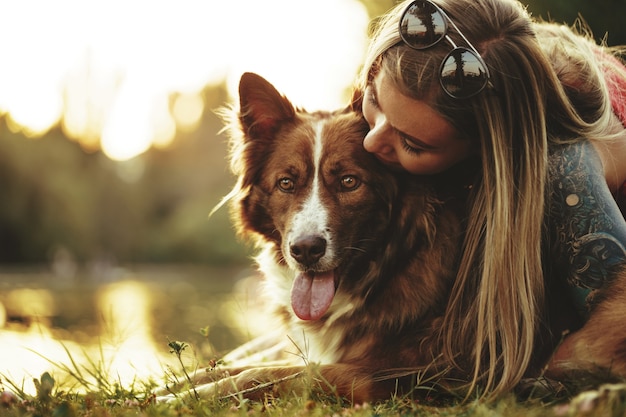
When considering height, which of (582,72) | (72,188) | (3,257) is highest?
(582,72)

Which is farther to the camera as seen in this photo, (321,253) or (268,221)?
(268,221)

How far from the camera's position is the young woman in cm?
309

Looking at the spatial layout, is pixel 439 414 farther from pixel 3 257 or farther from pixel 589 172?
pixel 3 257

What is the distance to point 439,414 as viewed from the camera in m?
2.75

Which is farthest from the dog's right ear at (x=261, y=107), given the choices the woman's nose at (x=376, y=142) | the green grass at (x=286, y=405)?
the green grass at (x=286, y=405)

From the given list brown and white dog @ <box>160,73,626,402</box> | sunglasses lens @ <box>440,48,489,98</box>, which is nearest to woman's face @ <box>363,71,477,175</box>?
sunglasses lens @ <box>440,48,489,98</box>

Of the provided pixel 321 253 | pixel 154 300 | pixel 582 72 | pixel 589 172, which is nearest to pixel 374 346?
pixel 321 253

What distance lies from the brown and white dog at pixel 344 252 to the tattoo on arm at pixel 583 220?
25.8 inches

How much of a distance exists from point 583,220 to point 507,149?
490mm

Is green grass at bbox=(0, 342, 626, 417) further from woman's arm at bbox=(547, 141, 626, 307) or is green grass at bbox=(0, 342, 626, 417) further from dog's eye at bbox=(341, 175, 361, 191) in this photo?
dog's eye at bbox=(341, 175, 361, 191)

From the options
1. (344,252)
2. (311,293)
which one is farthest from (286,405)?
(344,252)

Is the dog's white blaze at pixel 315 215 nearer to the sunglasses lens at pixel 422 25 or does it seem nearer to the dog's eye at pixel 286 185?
the dog's eye at pixel 286 185

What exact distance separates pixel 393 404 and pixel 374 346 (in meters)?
0.61

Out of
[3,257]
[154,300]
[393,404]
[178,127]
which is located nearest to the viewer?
[393,404]
